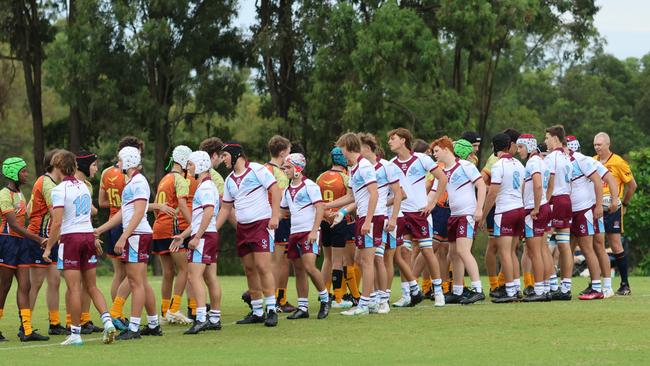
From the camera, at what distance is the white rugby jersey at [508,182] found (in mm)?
17031

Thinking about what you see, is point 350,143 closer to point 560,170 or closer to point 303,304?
point 303,304

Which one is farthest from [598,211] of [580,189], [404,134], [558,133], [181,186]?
[181,186]

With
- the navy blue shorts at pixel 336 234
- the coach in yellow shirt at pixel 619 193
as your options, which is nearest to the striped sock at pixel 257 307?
the navy blue shorts at pixel 336 234

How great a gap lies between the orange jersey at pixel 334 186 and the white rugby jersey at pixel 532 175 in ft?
8.48

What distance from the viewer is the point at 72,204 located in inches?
516

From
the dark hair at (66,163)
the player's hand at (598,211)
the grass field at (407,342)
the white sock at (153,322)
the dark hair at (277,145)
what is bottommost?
the grass field at (407,342)

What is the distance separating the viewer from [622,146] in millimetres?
65750

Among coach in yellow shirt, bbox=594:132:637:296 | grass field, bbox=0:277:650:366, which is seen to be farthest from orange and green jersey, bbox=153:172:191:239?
coach in yellow shirt, bbox=594:132:637:296

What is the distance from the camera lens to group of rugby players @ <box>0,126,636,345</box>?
13633mm

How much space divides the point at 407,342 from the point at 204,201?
3.00 m

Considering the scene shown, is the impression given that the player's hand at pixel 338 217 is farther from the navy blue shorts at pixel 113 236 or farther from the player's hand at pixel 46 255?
the player's hand at pixel 46 255

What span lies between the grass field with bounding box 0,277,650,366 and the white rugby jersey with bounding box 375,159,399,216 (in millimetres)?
1363

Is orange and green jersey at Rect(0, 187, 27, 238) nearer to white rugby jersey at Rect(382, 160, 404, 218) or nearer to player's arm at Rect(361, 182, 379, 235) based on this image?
player's arm at Rect(361, 182, 379, 235)

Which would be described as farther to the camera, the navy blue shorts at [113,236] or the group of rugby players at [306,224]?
the navy blue shorts at [113,236]
